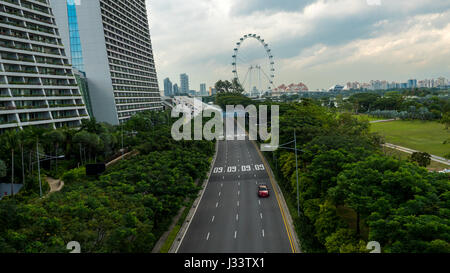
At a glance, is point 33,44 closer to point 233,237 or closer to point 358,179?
point 233,237

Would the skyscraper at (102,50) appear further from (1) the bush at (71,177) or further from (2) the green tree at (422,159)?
(2) the green tree at (422,159)

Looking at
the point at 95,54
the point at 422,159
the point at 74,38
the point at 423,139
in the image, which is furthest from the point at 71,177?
the point at 423,139

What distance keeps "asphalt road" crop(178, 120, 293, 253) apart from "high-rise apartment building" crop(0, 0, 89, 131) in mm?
33152

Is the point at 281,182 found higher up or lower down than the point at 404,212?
lower down

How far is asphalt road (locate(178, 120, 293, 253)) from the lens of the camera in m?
23.5

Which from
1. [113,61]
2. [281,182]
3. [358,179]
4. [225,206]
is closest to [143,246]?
[358,179]

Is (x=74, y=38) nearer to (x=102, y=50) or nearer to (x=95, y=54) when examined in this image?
(x=95, y=54)

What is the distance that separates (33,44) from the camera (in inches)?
2227

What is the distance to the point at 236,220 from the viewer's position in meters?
29.1

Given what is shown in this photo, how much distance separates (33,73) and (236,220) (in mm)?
48174

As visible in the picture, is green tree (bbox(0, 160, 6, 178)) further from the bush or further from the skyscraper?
the skyscraper

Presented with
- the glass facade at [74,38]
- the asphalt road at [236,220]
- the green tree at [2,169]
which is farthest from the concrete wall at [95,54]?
the green tree at [2,169]

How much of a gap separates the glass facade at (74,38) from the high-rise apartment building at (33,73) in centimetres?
2646
